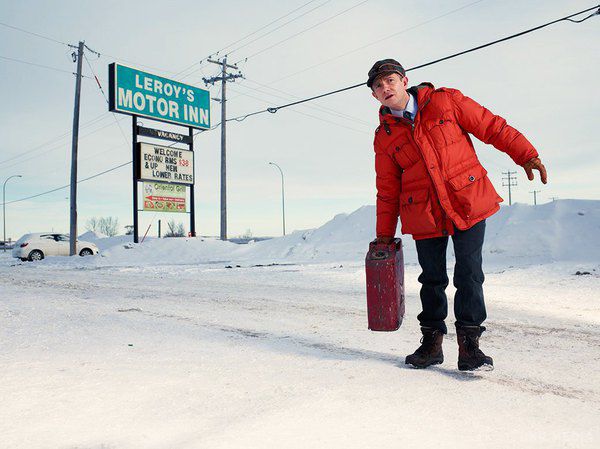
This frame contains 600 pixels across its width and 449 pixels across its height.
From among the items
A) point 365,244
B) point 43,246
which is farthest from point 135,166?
point 365,244

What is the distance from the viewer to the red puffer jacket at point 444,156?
2.87 meters

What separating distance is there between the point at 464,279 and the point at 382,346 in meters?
0.91

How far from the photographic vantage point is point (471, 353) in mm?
2824

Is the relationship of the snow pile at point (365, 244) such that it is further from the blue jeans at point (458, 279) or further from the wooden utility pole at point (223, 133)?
the blue jeans at point (458, 279)

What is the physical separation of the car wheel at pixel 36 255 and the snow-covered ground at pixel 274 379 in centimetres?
2012

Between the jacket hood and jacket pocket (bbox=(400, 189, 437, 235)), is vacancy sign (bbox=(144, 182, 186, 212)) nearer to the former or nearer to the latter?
the jacket hood

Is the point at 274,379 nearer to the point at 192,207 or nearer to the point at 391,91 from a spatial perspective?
the point at 391,91

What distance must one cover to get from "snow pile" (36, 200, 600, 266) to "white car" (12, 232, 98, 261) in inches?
173

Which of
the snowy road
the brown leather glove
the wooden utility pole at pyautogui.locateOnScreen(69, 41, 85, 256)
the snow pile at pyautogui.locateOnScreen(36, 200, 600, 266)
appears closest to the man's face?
the brown leather glove

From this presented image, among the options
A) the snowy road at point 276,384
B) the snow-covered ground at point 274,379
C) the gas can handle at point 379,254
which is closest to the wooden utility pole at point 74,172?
the snow-covered ground at point 274,379

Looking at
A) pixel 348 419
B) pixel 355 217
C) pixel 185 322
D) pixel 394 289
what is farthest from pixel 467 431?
pixel 355 217

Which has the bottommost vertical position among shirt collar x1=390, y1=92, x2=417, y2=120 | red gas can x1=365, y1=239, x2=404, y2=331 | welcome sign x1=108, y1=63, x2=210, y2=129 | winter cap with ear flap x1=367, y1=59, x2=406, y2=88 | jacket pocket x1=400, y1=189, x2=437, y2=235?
red gas can x1=365, y1=239, x2=404, y2=331

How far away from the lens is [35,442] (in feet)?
6.07

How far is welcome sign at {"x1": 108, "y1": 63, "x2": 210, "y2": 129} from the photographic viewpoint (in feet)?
70.0
